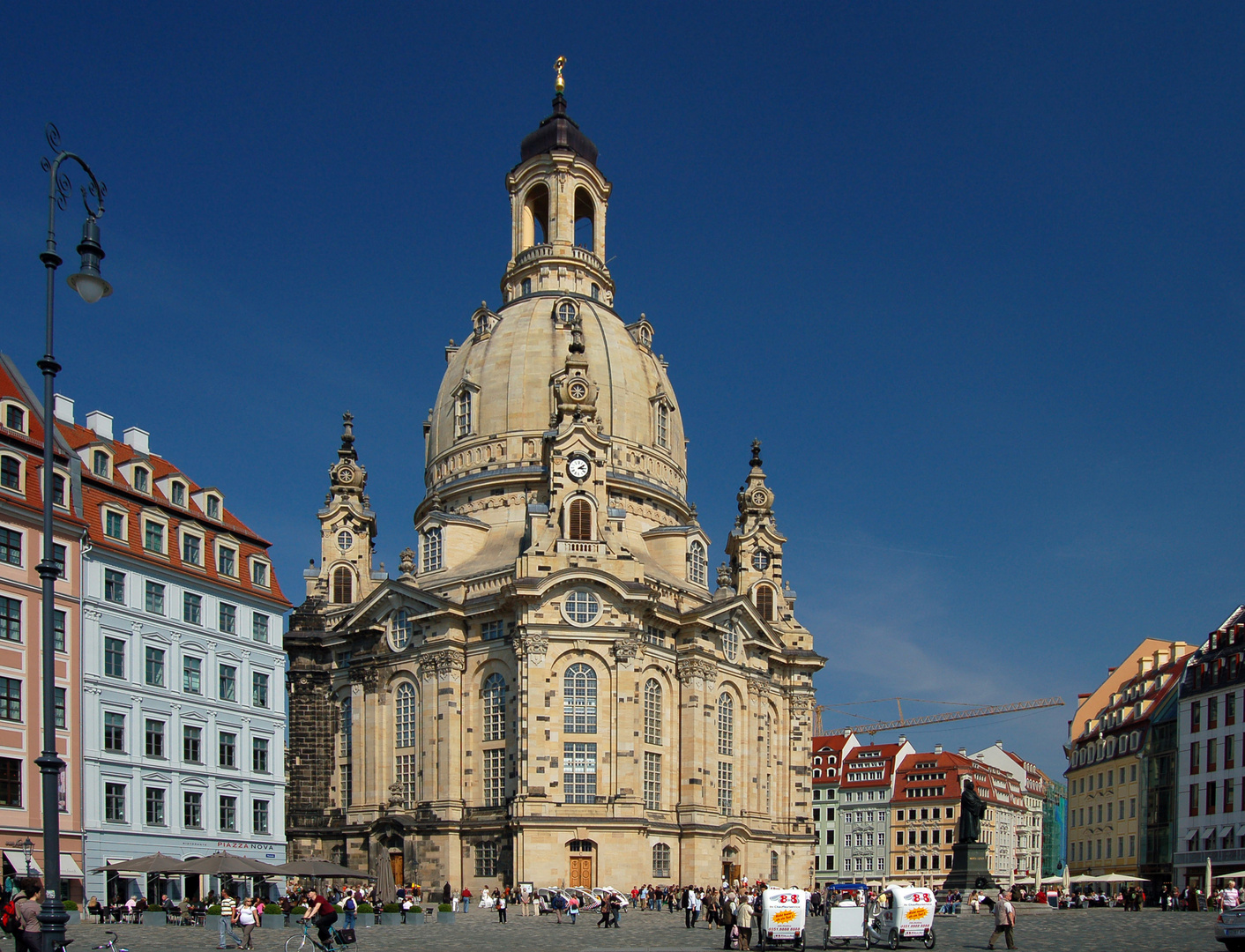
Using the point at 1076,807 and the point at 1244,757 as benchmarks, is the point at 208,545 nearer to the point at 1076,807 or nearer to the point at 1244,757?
the point at 1244,757

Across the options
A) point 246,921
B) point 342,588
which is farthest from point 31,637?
point 342,588

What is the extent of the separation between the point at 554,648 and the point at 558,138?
48.1 m

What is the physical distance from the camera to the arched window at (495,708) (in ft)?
251

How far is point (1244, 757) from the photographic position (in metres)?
75.0

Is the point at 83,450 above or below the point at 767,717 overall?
above

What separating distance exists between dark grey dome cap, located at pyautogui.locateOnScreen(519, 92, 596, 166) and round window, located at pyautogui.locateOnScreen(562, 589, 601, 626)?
143ft

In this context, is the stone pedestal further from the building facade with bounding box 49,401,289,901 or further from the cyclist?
the cyclist

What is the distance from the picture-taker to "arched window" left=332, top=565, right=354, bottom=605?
9281 centimetres

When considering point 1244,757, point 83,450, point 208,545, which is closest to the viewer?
point 83,450

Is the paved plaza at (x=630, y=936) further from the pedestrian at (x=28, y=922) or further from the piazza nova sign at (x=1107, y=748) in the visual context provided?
the piazza nova sign at (x=1107, y=748)

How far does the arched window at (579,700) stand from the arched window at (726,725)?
457 inches

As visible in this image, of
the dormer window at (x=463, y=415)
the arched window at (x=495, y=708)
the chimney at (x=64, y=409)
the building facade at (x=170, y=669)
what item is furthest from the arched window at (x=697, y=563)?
the chimney at (x=64, y=409)

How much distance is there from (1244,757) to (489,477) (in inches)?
1969

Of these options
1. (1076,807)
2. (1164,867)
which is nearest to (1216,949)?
(1164,867)
